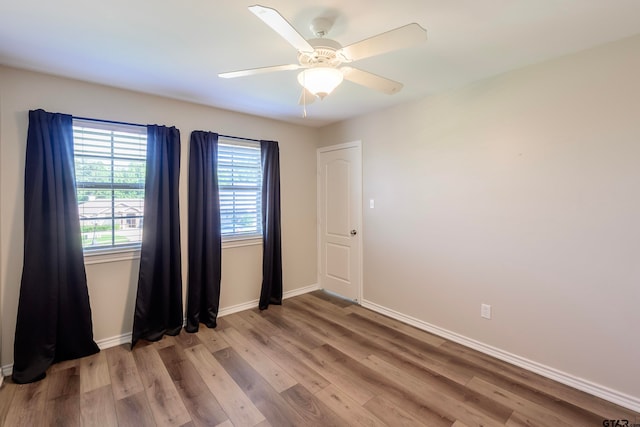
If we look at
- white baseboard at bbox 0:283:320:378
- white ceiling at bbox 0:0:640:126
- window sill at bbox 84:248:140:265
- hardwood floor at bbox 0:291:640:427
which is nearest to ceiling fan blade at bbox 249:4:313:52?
white ceiling at bbox 0:0:640:126

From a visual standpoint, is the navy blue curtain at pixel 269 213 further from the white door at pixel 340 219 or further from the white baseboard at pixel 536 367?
the white baseboard at pixel 536 367

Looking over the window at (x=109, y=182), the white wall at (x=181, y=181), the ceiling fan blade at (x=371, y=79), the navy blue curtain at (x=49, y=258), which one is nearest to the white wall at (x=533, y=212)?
the ceiling fan blade at (x=371, y=79)

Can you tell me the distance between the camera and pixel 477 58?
217 centimetres

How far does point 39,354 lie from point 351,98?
136 inches

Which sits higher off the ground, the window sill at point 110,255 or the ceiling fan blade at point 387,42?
the ceiling fan blade at point 387,42

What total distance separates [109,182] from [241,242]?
1.45 meters

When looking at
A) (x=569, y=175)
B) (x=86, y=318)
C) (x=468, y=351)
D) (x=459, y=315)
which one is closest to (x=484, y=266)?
(x=459, y=315)

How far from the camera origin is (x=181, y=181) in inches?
121

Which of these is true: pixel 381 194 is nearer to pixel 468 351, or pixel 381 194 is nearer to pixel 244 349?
pixel 468 351

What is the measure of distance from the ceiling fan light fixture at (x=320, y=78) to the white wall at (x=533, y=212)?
1.63 m

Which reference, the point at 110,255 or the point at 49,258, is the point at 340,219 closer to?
the point at 110,255

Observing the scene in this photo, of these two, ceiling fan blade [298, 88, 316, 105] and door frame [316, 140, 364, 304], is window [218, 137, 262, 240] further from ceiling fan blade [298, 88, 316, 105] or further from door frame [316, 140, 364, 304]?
ceiling fan blade [298, 88, 316, 105]

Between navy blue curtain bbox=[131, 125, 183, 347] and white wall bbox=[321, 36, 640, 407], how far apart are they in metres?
2.30

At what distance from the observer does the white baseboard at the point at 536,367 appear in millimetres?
1966
